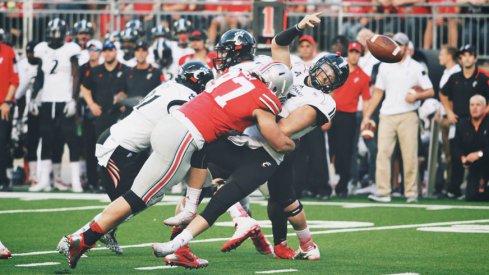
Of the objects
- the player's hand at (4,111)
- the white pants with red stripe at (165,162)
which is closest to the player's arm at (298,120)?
the white pants with red stripe at (165,162)

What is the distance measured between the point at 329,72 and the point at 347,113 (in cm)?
677

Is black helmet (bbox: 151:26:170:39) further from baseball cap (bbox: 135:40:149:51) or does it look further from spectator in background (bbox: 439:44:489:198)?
spectator in background (bbox: 439:44:489:198)

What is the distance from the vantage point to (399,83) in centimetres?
1548

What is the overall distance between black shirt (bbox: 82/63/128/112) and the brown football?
6.87 m

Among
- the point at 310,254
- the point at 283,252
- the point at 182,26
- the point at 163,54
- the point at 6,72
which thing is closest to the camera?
the point at 310,254

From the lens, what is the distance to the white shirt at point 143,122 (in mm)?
9836

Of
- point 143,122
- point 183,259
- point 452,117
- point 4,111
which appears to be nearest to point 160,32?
point 4,111

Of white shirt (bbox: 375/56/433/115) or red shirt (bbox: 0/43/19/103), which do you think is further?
red shirt (bbox: 0/43/19/103)

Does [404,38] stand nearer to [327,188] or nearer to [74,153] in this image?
[327,188]

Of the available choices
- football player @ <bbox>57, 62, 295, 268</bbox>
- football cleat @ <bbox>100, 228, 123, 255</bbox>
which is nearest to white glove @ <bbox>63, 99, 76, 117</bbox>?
football cleat @ <bbox>100, 228, 123, 255</bbox>

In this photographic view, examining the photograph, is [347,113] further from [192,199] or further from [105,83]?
[192,199]

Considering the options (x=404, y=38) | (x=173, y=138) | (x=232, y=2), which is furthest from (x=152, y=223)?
(x=232, y=2)

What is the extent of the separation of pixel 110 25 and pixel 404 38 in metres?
5.84

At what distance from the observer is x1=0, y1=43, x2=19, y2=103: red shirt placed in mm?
16375
